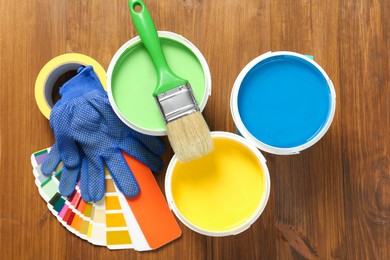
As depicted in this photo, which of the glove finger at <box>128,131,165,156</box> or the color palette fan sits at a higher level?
the glove finger at <box>128,131,165,156</box>

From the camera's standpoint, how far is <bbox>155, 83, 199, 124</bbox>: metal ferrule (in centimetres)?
67

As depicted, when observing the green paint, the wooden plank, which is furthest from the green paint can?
the wooden plank

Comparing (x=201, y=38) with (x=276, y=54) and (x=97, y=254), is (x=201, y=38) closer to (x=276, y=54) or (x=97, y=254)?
(x=276, y=54)

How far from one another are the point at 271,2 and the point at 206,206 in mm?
432

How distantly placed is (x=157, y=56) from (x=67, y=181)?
1.07ft

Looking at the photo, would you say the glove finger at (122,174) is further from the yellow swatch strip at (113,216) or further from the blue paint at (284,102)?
the blue paint at (284,102)

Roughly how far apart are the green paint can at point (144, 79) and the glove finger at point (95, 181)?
0.15m

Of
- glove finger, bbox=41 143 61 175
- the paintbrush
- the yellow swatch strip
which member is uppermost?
the paintbrush

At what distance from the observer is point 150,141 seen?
794 millimetres

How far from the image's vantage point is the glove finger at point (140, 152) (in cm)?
79

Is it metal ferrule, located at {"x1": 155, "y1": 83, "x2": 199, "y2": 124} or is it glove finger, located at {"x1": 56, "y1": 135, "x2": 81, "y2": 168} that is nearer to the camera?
metal ferrule, located at {"x1": 155, "y1": 83, "x2": 199, "y2": 124}

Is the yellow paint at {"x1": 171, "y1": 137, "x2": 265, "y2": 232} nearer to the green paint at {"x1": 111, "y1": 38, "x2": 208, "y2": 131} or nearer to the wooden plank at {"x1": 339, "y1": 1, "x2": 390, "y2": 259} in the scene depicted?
the green paint at {"x1": 111, "y1": 38, "x2": 208, "y2": 131}

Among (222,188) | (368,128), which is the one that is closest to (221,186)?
(222,188)

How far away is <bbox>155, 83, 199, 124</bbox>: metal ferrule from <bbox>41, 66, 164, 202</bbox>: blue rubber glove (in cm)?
13
